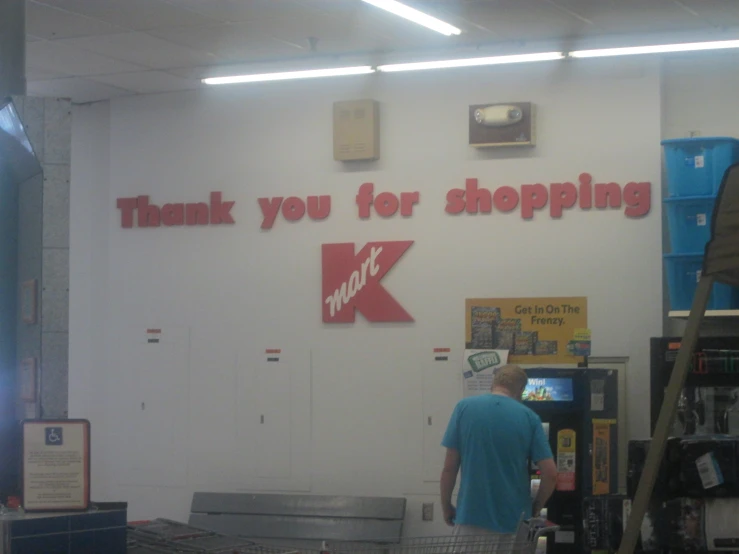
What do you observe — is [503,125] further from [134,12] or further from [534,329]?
[134,12]

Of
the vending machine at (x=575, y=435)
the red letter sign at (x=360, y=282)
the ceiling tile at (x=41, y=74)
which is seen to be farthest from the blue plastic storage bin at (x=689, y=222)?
the ceiling tile at (x=41, y=74)

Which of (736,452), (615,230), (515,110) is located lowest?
(736,452)

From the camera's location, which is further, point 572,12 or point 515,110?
point 515,110

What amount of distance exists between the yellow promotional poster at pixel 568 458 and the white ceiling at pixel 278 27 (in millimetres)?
2725

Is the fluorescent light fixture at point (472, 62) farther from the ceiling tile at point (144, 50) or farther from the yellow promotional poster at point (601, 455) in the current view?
the yellow promotional poster at point (601, 455)

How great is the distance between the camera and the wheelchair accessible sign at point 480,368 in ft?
26.5

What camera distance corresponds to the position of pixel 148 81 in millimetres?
8969

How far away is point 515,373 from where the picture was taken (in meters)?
5.82

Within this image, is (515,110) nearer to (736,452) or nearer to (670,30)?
(670,30)

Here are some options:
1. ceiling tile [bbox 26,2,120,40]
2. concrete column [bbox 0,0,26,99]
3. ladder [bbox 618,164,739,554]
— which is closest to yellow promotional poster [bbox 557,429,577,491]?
ladder [bbox 618,164,739,554]

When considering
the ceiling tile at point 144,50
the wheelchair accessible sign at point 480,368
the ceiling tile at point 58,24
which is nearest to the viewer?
the ceiling tile at point 58,24

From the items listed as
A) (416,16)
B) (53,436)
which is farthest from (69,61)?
(53,436)

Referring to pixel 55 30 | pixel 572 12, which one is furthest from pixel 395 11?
pixel 55 30

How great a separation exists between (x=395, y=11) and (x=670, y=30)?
1973 millimetres
